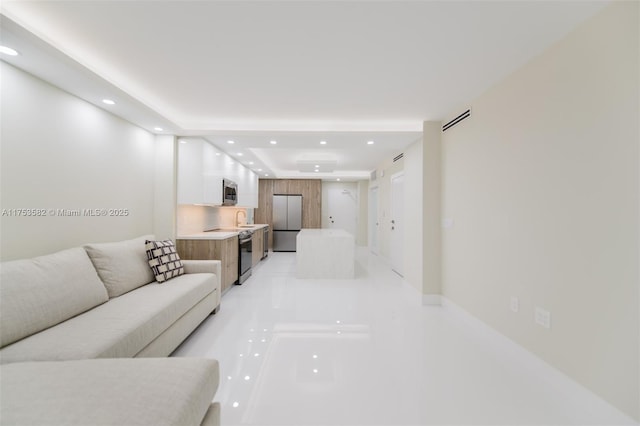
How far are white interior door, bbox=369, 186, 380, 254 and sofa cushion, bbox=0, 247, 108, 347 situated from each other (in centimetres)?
631

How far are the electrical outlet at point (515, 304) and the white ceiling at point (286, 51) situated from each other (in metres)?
2.05

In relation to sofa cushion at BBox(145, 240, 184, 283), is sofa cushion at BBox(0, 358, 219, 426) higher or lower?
lower

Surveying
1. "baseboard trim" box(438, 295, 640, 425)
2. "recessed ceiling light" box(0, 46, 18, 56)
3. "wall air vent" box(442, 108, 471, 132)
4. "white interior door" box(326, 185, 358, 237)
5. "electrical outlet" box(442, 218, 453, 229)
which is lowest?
"baseboard trim" box(438, 295, 640, 425)

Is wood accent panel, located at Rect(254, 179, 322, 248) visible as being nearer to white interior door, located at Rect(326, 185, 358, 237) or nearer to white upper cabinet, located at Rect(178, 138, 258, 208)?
white interior door, located at Rect(326, 185, 358, 237)

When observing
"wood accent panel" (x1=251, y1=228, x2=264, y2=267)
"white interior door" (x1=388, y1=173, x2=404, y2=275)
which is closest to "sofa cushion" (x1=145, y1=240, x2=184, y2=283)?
"wood accent panel" (x1=251, y1=228, x2=264, y2=267)

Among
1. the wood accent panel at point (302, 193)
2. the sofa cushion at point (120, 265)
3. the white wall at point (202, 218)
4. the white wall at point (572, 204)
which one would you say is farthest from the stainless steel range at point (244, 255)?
the white wall at point (572, 204)

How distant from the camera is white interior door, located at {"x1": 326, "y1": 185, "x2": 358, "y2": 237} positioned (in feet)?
28.2

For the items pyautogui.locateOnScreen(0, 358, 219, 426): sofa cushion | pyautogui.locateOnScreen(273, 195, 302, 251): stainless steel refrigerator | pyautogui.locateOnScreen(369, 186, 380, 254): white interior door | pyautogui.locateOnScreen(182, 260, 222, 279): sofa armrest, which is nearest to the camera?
pyautogui.locateOnScreen(0, 358, 219, 426): sofa cushion

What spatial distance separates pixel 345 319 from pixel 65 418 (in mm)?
2459

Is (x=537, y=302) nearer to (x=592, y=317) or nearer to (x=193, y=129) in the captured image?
(x=592, y=317)

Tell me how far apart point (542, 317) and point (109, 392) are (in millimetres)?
2752

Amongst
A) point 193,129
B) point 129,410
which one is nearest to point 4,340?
point 129,410

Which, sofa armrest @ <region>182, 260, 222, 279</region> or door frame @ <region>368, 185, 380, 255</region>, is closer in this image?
sofa armrest @ <region>182, 260, 222, 279</region>

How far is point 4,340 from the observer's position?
4.52ft
